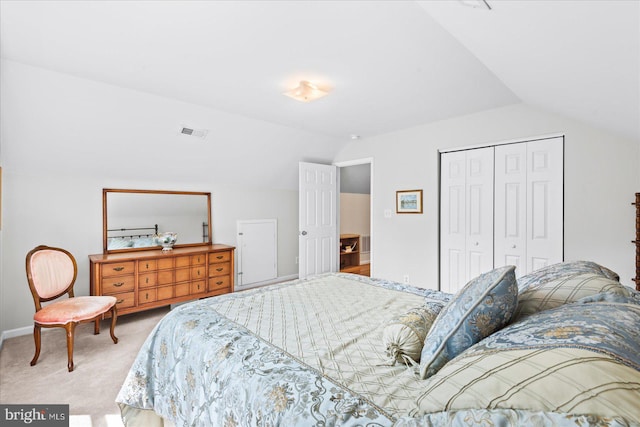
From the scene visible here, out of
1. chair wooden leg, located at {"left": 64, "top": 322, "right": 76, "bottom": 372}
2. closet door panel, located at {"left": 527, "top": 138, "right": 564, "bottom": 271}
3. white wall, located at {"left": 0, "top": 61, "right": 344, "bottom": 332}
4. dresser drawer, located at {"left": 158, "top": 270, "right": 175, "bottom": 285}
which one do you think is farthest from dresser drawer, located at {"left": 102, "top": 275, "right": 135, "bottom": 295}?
closet door panel, located at {"left": 527, "top": 138, "right": 564, "bottom": 271}

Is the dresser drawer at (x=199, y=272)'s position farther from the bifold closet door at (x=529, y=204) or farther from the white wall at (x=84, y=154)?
the bifold closet door at (x=529, y=204)

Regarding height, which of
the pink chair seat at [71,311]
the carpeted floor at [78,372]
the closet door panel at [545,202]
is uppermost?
the closet door panel at [545,202]

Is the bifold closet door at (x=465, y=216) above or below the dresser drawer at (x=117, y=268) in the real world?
above

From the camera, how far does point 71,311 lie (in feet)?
8.49

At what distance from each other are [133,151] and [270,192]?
2.18m

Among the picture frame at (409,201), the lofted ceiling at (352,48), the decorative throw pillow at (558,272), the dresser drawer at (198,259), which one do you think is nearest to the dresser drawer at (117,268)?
the dresser drawer at (198,259)

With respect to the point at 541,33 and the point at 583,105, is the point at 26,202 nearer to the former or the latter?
the point at 541,33

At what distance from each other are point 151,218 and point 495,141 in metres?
4.34

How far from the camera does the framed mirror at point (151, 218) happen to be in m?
3.81

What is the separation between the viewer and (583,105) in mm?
2215

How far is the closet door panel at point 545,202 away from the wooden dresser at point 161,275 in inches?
144

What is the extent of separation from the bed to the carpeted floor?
512 mm

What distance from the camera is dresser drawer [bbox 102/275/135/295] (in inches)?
131

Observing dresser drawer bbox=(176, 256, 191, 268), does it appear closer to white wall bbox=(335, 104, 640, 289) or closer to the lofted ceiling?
the lofted ceiling
